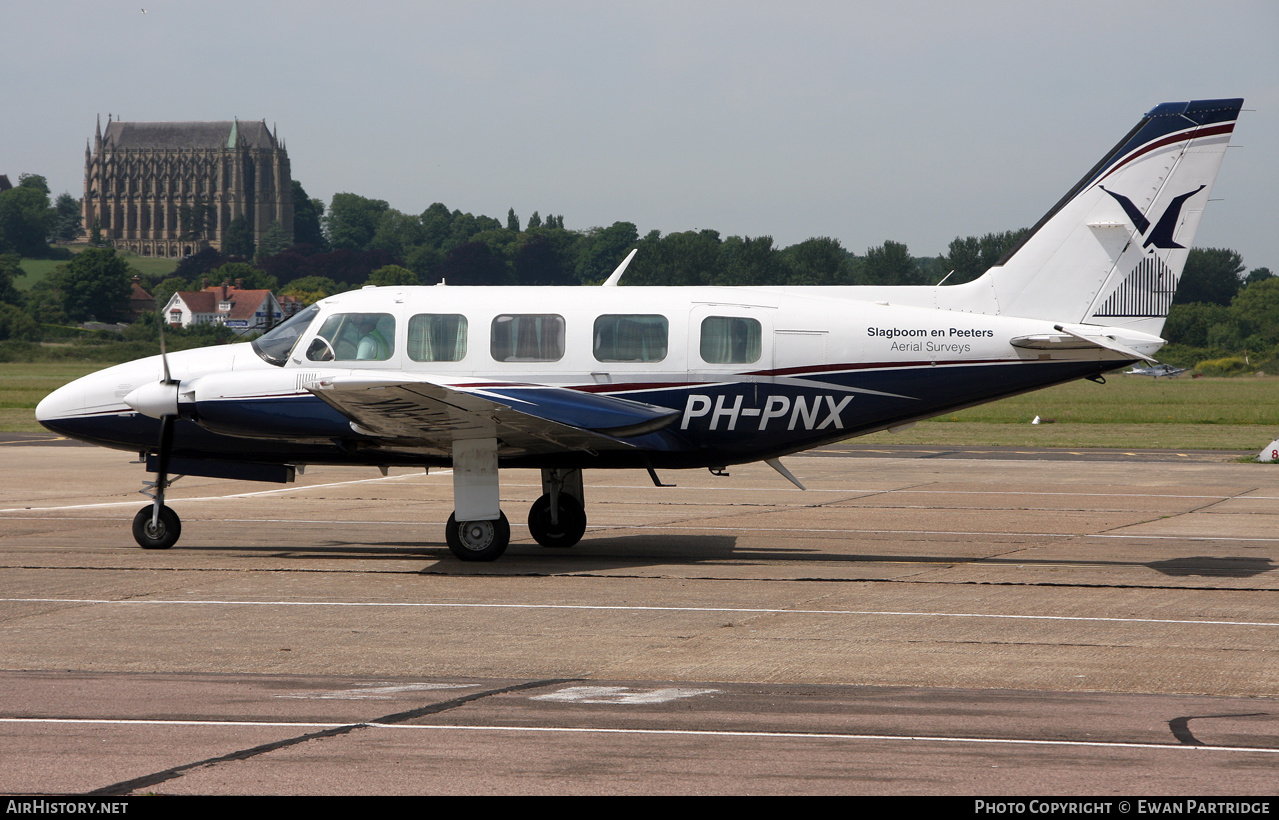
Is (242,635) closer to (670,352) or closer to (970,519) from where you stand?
(670,352)

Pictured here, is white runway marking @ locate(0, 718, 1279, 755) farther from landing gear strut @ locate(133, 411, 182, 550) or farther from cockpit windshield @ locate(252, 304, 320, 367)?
landing gear strut @ locate(133, 411, 182, 550)

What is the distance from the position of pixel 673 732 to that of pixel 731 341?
7.68m

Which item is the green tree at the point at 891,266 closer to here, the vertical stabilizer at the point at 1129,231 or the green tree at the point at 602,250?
the green tree at the point at 602,250

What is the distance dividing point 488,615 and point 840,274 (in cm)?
10645

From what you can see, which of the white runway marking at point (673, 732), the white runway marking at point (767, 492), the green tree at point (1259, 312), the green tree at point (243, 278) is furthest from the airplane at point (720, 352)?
the green tree at point (243, 278)

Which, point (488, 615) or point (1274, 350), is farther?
point (1274, 350)

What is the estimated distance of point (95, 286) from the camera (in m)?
152

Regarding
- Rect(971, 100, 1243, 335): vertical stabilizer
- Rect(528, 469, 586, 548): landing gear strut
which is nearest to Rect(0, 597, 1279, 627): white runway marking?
Rect(528, 469, 586, 548): landing gear strut

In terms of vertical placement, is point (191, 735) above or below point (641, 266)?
below

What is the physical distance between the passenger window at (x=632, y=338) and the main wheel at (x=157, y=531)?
19.6 ft

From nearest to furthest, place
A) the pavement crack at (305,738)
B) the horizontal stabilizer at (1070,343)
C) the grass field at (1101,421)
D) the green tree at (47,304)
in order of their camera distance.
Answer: the pavement crack at (305,738) → the horizontal stabilizer at (1070,343) → the grass field at (1101,421) → the green tree at (47,304)

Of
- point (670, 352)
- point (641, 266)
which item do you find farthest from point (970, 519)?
point (641, 266)

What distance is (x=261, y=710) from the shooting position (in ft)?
25.4

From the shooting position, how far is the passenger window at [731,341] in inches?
565
